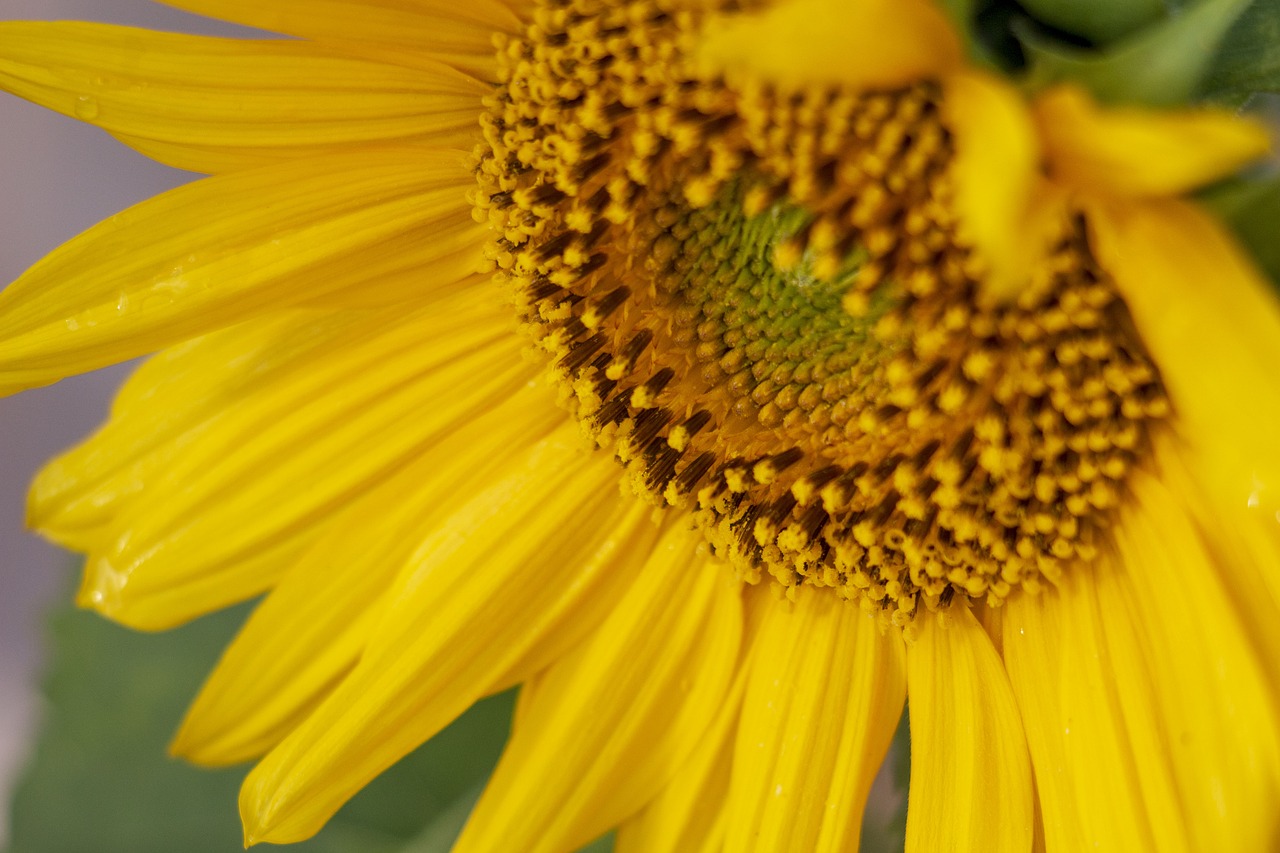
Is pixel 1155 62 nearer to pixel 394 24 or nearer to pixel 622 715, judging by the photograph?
pixel 394 24

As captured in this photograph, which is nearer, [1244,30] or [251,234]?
[1244,30]

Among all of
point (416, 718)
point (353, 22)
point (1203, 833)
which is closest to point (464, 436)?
point (416, 718)

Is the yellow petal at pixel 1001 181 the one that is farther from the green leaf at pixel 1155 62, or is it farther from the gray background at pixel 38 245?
the gray background at pixel 38 245

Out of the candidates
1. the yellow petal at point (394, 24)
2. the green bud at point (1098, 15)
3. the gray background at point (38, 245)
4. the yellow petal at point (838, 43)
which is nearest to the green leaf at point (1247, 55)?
the green bud at point (1098, 15)

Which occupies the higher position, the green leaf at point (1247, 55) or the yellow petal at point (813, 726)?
the green leaf at point (1247, 55)

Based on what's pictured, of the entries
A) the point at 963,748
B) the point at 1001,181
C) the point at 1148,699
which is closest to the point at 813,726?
the point at 963,748

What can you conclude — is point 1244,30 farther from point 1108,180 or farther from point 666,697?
point 666,697

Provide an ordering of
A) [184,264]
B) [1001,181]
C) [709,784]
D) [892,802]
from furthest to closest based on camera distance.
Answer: [892,802] → [709,784] → [184,264] → [1001,181]
